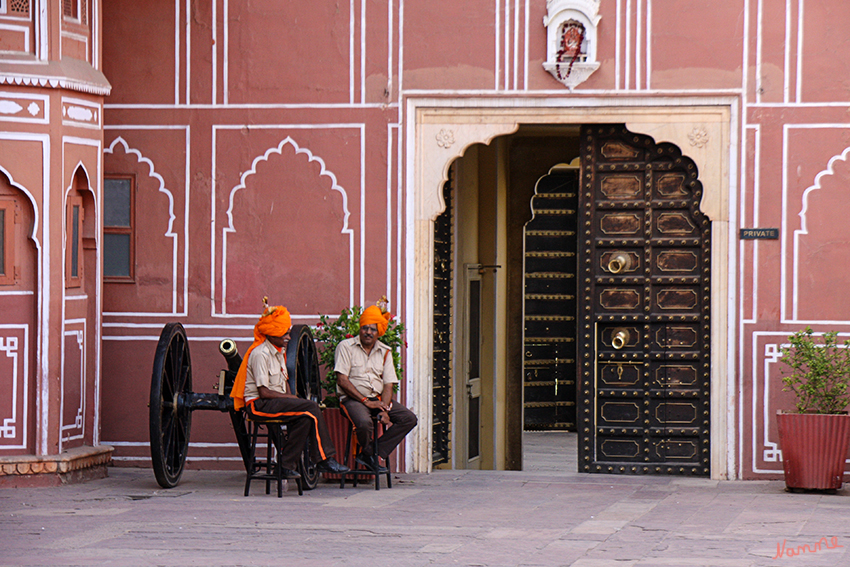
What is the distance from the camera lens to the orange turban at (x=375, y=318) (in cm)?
912

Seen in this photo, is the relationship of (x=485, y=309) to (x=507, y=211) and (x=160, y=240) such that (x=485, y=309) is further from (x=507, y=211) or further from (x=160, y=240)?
(x=160, y=240)

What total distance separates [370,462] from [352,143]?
8.63 feet

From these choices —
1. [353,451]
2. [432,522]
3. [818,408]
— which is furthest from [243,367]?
[818,408]

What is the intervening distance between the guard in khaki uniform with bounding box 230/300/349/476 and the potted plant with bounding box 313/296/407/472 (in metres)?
0.49

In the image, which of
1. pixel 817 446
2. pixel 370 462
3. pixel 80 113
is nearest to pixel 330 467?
pixel 370 462

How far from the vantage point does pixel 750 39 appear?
9.60 meters

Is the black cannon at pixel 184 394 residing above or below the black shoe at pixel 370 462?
above

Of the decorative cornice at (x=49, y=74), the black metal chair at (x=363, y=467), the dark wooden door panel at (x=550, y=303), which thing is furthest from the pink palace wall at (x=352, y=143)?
the dark wooden door panel at (x=550, y=303)

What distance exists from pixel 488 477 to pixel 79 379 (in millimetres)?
3302

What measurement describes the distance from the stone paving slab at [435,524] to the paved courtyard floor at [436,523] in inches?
0.4

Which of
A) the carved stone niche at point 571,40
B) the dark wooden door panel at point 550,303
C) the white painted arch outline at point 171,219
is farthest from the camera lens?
the dark wooden door panel at point 550,303

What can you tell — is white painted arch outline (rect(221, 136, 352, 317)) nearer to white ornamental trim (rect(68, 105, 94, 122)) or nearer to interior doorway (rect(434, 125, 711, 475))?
white ornamental trim (rect(68, 105, 94, 122))

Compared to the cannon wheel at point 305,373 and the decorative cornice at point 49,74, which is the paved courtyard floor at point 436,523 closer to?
the cannon wheel at point 305,373

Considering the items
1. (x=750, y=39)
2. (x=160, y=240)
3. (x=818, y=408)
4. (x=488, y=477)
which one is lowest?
(x=488, y=477)
